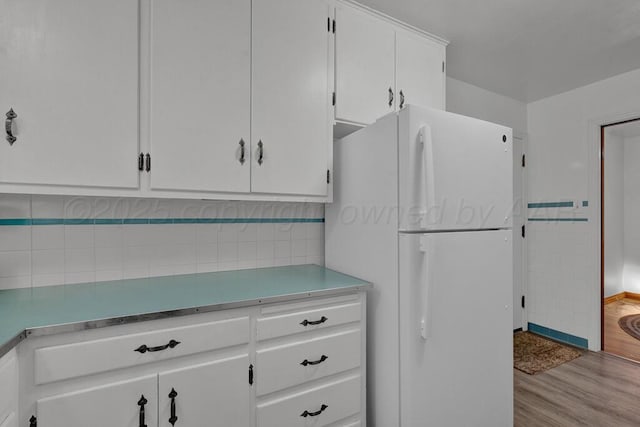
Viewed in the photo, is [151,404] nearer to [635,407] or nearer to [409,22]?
[409,22]

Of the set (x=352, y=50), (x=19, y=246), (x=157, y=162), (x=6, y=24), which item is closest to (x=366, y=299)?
(x=157, y=162)

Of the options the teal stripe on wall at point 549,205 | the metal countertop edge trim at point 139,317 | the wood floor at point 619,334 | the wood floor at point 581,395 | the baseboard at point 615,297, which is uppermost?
the teal stripe on wall at point 549,205

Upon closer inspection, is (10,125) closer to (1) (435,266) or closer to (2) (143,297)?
(2) (143,297)

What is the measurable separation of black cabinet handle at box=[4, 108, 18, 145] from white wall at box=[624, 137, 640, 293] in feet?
21.1

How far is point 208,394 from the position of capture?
1228mm

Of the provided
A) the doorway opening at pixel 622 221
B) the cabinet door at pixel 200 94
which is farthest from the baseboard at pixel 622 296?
the cabinet door at pixel 200 94

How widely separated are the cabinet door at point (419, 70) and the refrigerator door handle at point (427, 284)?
1039 millimetres

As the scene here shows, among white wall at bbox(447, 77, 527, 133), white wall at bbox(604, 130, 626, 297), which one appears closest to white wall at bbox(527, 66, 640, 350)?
white wall at bbox(447, 77, 527, 133)

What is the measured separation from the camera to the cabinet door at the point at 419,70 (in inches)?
78.9

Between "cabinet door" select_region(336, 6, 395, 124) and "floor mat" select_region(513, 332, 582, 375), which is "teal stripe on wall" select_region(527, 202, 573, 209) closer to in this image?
"floor mat" select_region(513, 332, 582, 375)

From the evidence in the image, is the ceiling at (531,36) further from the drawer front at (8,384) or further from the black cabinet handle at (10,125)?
the drawer front at (8,384)

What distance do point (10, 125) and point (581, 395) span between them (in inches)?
143

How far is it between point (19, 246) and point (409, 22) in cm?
253

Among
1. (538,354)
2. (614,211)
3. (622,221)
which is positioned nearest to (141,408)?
(538,354)
